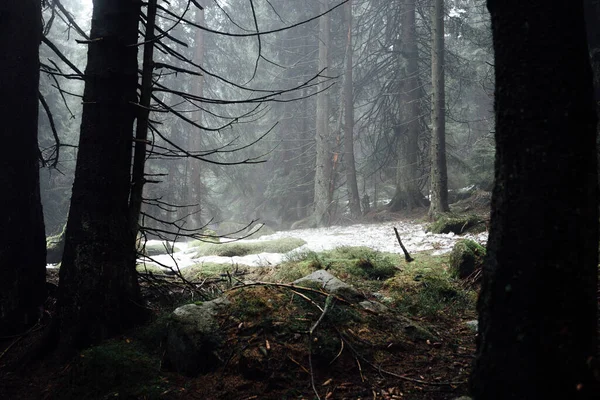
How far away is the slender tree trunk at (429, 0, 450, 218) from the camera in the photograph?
1238 cm

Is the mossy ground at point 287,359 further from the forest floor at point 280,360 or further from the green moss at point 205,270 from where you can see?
the green moss at point 205,270

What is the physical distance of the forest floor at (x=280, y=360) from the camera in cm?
269

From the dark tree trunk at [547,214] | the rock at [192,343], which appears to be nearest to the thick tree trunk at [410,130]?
the rock at [192,343]

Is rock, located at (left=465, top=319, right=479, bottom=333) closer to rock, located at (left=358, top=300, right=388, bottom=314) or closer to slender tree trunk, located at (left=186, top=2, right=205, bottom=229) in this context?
rock, located at (left=358, top=300, right=388, bottom=314)

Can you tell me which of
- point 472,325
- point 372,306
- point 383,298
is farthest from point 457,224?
point 372,306

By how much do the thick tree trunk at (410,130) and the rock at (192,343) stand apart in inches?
555

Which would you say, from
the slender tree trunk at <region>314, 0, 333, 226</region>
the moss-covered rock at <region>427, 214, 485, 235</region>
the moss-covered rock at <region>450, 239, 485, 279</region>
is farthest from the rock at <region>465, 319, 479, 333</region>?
the slender tree trunk at <region>314, 0, 333, 226</region>

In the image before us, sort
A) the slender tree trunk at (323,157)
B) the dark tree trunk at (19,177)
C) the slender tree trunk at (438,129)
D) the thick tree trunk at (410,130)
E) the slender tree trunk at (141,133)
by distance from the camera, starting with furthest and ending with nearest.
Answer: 1. the slender tree trunk at (323,157)
2. the thick tree trunk at (410,130)
3. the slender tree trunk at (438,129)
4. the dark tree trunk at (19,177)
5. the slender tree trunk at (141,133)

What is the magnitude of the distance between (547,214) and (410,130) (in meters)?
15.7

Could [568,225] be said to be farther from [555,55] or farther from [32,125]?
[32,125]

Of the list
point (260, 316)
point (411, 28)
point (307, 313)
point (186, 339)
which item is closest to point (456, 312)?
point (307, 313)

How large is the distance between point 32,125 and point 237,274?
3045 millimetres

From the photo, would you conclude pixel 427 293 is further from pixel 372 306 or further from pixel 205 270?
pixel 205 270

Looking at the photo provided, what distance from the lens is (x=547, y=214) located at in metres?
1.75
